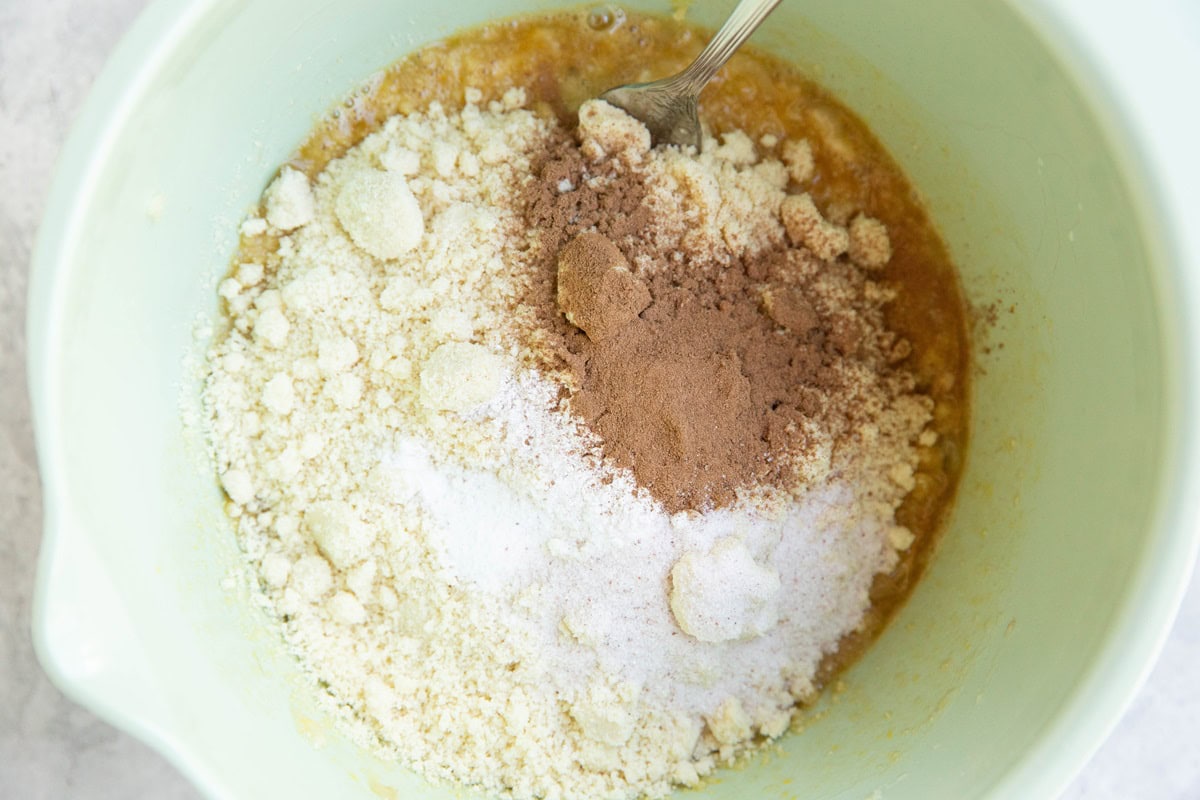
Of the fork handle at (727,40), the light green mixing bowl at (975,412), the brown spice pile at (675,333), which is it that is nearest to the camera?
the light green mixing bowl at (975,412)

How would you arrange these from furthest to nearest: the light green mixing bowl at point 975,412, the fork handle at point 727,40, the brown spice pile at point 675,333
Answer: the brown spice pile at point 675,333 → the fork handle at point 727,40 → the light green mixing bowl at point 975,412

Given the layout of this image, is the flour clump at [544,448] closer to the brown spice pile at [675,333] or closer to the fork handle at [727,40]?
the brown spice pile at [675,333]

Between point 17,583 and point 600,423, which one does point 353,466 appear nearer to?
point 600,423

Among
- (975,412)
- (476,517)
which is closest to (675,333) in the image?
(476,517)

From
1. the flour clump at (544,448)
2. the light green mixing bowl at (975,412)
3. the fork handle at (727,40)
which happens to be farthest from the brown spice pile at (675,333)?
the light green mixing bowl at (975,412)

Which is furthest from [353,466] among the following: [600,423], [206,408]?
[600,423]

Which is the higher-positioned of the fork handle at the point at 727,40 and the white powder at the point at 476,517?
the fork handle at the point at 727,40

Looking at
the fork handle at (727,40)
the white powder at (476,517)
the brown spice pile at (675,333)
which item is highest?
the fork handle at (727,40)
